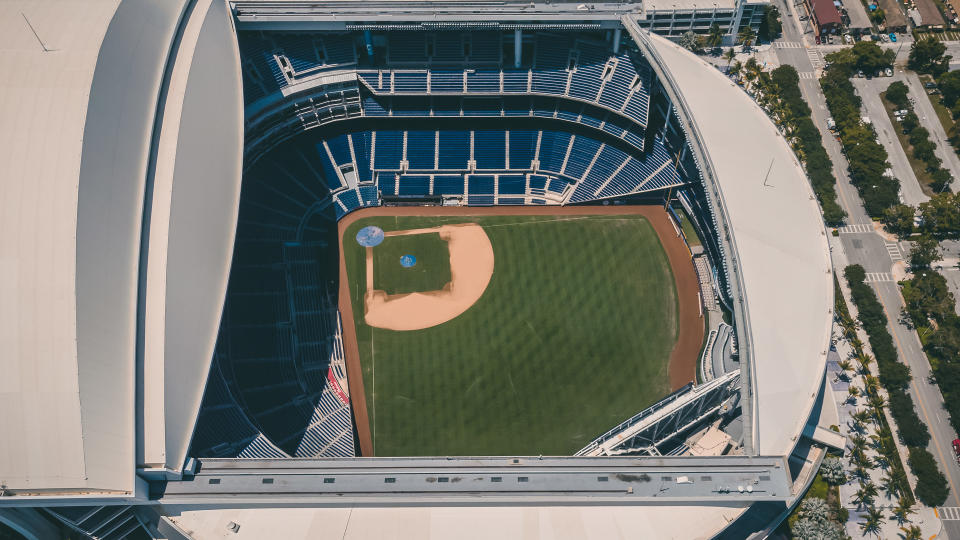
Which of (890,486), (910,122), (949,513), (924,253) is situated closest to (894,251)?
(924,253)

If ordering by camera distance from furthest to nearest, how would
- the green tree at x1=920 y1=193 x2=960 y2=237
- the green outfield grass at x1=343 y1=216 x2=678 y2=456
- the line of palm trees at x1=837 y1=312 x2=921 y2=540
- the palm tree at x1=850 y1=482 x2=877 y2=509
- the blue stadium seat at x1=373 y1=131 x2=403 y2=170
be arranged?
the blue stadium seat at x1=373 y1=131 x2=403 y2=170
the green tree at x1=920 y1=193 x2=960 y2=237
the green outfield grass at x1=343 y1=216 x2=678 y2=456
the palm tree at x1=850 y1=482 x2=877 y2=509
the line of palm trees at x1=837 y1=312 x2=921 y2=540

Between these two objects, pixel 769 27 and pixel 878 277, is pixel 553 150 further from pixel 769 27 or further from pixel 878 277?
pixel 769 27

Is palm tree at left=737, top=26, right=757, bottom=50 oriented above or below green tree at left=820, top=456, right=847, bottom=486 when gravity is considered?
above

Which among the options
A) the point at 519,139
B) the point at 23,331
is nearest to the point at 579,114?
the point at 519,139

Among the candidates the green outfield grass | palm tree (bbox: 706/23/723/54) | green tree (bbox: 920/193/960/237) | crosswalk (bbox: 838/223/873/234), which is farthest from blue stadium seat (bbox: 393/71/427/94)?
green tree (bbox: 920/193/960/237)

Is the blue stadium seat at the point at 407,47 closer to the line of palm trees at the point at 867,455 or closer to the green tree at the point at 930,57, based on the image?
the line of palm trees at the point at 867,455

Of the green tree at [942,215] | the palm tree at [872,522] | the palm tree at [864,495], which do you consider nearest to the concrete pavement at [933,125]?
the green tree at [942,215]

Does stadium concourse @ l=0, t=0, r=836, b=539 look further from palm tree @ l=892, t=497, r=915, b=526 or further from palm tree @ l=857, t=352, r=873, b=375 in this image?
palm tree @ l=892, t=497, r=915, b=526

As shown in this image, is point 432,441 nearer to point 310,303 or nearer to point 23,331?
point 310,303
